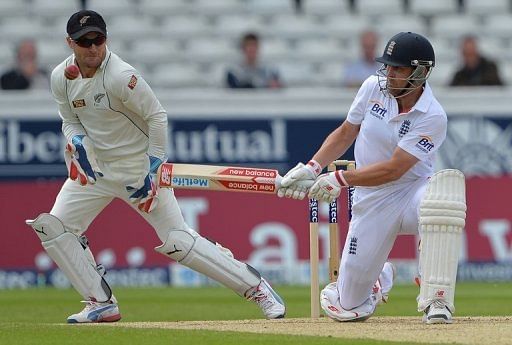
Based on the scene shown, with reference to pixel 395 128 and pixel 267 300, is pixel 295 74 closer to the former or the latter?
pixel 267 300

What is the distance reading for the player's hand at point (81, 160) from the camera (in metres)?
7.97

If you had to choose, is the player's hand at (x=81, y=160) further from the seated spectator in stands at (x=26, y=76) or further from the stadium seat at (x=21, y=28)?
the stadium seat at (x=21, y=28)

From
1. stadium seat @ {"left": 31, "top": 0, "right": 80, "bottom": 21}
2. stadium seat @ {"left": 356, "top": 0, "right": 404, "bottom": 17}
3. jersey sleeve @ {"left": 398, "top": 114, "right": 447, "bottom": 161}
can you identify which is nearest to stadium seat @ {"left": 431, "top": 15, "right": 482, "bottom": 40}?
stadium seat @ {"left": 356, "top": 0, "right": 404, "bottom": 17}

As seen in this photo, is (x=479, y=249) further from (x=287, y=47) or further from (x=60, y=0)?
(x=60, y=0)

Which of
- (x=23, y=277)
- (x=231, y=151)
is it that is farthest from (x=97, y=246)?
(x=231, y=151)

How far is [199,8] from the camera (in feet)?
49.3

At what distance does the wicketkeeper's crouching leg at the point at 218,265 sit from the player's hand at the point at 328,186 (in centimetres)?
91

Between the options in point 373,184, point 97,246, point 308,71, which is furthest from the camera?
point 308,71

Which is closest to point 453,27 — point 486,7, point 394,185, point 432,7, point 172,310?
point 432,7

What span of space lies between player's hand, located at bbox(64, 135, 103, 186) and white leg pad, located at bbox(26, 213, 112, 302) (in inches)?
11.6

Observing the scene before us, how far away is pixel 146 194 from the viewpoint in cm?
796

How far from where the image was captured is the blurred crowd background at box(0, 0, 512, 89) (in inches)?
562

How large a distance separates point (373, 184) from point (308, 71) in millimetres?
6986

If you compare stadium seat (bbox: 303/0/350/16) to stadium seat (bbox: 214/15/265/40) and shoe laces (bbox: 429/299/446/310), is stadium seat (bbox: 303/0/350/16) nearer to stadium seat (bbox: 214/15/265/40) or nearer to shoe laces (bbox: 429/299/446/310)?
stadium seat (bbox: 214/15/265/40)
